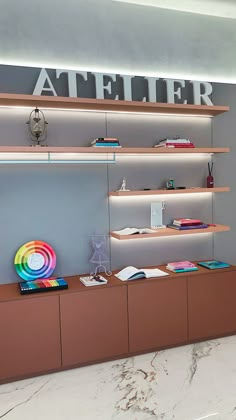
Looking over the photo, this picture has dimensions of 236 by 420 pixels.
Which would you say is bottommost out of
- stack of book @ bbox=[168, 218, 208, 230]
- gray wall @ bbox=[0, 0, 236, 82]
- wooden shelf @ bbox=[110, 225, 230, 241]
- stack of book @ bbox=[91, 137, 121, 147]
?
wooden shelf @ bbox=[110, 225, 230, 241]

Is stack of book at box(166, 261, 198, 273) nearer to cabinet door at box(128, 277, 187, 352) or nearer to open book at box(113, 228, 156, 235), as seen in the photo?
cabinet door at box(128, 277, 187, 352)

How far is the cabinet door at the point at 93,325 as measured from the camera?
2.58 m

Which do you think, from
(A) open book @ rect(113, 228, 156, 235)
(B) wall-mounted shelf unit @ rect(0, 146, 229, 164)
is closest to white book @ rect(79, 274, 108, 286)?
(A) open book @ rect(113, 228, 156, 235)

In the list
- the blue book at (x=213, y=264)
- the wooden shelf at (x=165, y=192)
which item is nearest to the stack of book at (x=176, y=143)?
the wooden shelf at (x=165, y=192)

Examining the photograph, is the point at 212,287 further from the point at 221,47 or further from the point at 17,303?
the point at 221,47

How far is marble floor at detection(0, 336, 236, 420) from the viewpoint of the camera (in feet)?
6.90

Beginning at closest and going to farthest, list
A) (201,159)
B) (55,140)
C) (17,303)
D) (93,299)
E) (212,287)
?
(17,303) < (93,299) < (55,140) < (212,287) < (201,159)

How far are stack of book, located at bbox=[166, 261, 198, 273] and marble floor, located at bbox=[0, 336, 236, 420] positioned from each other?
679mm

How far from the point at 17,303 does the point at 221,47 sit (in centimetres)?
306

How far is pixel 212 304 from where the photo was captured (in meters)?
3.04

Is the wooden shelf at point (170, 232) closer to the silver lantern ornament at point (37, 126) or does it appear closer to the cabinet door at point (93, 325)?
the cabinet door at point (93, 325)

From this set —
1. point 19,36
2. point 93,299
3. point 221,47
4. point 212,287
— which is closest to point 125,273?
point 93,299

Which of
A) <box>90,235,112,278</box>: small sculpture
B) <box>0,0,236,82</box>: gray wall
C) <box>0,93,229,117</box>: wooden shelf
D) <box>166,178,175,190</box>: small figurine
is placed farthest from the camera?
<box>166,178,175,190</box>: small figurine

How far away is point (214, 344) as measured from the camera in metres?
2.99
